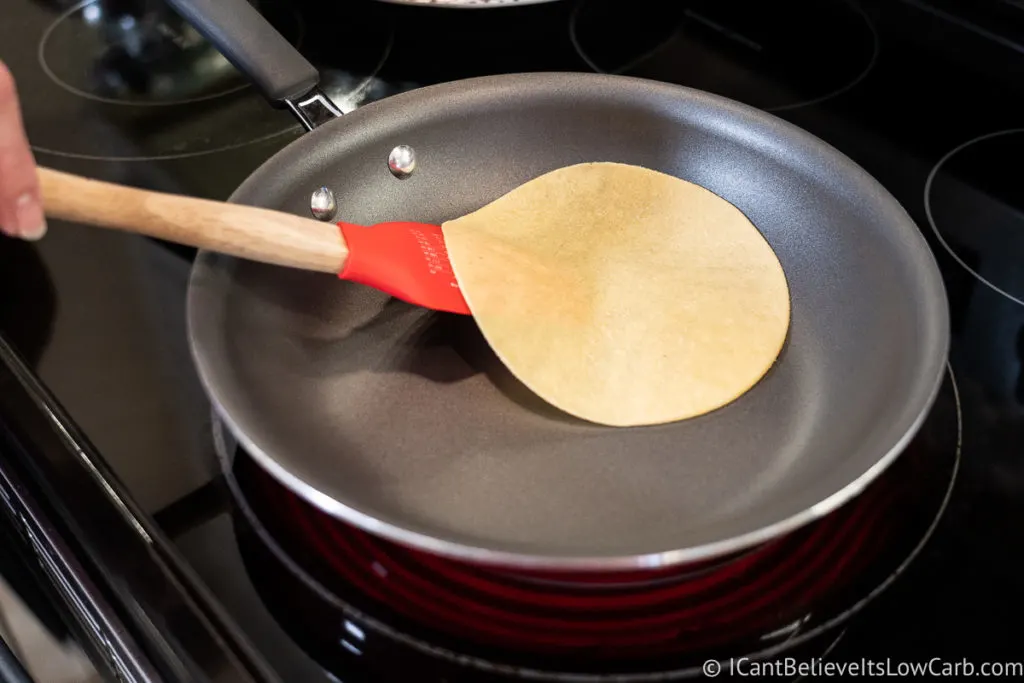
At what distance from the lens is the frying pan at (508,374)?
1.42 feet

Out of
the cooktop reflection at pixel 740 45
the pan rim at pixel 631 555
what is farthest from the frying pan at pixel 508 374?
the cooktop reflection at pixel 740 45

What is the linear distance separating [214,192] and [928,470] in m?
0.50

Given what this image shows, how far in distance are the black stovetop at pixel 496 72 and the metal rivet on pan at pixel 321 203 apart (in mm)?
89

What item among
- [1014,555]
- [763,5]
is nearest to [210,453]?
[1014,555]

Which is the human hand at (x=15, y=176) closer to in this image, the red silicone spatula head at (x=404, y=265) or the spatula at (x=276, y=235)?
the spatula at (x=276, y=235)

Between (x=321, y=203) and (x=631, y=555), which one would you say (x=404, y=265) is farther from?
(x=631, y=555)

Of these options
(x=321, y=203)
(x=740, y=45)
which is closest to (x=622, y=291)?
(x=321, y=203)

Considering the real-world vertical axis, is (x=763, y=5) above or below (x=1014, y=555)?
above

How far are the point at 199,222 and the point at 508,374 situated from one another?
0.20 m

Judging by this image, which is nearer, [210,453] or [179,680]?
[179,680]

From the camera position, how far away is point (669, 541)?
39cm

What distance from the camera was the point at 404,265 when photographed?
0.53m

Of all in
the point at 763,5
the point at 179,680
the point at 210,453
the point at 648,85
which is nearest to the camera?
the point at 179,680

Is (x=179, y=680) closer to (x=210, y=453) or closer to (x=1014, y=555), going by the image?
(x=210, y=453)
